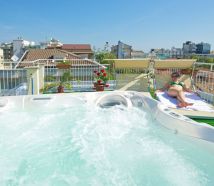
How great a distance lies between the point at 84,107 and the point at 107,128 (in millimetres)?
1047

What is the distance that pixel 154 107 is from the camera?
3826 mm

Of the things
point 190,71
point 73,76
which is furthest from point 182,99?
point 73,76

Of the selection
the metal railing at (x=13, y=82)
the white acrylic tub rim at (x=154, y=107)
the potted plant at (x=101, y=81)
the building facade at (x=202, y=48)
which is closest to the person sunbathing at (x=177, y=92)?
the white acrylic tub rim at (x=154, y=107)

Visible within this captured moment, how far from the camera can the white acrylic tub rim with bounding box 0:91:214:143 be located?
273 centimetres

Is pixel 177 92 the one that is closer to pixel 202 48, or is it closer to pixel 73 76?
pixel 73 76

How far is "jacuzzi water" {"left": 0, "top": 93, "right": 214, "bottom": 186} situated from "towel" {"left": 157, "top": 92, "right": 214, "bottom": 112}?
20.7 inches

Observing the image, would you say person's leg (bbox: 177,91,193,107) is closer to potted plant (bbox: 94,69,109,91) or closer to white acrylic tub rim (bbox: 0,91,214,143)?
white acrylic tub rim (bbox: 0,91,214,143)

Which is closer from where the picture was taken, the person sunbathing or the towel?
the towel

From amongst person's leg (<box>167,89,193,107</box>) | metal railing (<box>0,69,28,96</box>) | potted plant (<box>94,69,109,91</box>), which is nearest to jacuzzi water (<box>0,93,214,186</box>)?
person's leg (<box>167,89,193,107</box>)

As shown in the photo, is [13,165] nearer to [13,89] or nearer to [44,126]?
[44,126]

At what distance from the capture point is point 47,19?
1712 cm

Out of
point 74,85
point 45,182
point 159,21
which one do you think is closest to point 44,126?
point 45,182

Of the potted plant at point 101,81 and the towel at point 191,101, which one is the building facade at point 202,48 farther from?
the towel at point 191,101

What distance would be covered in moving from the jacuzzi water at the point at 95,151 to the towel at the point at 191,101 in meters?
0.52
